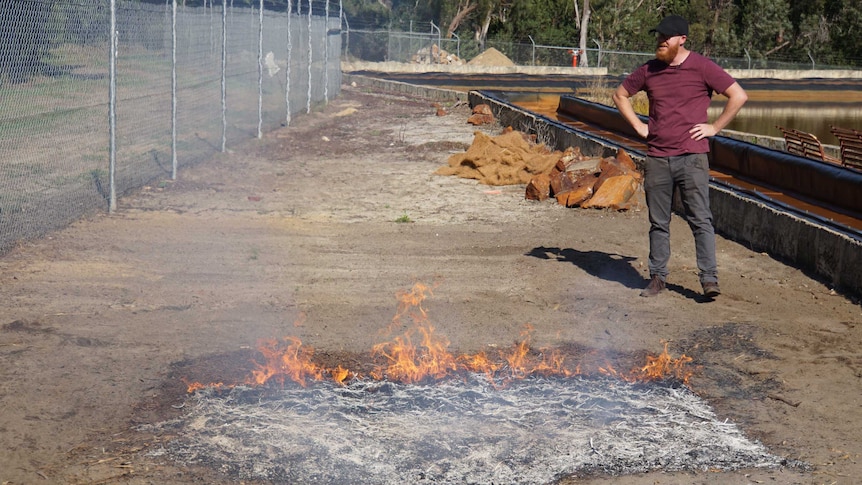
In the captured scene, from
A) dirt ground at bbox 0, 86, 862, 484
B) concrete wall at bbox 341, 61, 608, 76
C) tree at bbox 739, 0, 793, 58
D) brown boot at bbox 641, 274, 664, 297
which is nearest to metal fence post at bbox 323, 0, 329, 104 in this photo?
dirt ground at bbox 0, 86, 862, 484

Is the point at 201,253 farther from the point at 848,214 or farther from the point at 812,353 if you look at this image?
the point at 848,214

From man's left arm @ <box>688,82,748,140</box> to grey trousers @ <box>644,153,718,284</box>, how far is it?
0.57 ft

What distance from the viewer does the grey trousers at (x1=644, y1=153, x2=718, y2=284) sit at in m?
7.51

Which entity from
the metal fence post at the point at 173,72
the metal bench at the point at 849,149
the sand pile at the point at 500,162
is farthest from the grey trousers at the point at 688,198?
the metal fence post at the point at 173,72

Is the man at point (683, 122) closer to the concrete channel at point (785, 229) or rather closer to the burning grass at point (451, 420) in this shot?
the concrete channel at point (785, 229)

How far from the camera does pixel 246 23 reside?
18.4 m

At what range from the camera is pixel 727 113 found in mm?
7379

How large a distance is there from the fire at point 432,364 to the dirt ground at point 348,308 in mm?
148

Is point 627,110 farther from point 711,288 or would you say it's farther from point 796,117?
point 796,117

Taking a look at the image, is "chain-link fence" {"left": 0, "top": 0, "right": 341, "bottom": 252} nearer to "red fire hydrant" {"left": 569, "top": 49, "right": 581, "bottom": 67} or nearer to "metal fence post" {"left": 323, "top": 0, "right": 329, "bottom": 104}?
"metal fence post" {"left": 323, "top": 0, "right": 329, "bottom": 104}

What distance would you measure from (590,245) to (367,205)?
3163mm

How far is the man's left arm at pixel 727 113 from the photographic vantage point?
24.1ft

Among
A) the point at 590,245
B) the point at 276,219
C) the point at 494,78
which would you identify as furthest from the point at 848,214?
the point at 494,78

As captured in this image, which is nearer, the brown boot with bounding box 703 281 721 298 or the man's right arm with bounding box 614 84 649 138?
the brown boot with bounding box 703 281 721 298
